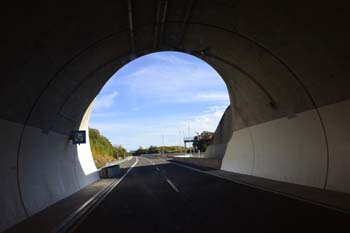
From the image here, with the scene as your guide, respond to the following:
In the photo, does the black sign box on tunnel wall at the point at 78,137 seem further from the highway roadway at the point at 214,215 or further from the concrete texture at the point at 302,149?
the concrete texture at the point at 302,149

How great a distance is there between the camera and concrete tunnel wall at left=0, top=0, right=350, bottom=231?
9383 millimetres

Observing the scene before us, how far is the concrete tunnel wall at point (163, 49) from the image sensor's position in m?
9.38

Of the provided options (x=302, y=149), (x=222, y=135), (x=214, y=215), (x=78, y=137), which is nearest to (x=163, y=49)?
(x=78, y=137)

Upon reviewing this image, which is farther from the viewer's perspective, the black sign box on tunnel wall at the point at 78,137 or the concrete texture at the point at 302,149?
the black sign box on tunnel wall at the point at 78,137

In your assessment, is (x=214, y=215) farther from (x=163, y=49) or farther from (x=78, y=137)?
(x=163, y=49)

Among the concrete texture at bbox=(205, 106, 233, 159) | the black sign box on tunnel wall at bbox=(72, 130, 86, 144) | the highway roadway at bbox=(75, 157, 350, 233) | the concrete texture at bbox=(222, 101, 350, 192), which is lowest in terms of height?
the highway roadway at bbox=(75, 157, 350, 233)

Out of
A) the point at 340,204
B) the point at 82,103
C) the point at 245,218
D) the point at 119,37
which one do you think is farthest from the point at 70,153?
the point at 340,204

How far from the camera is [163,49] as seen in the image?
61.2ft

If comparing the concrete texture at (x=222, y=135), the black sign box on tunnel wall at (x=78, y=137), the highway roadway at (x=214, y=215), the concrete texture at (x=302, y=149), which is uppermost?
the concrete texture at (x=222, y=135)

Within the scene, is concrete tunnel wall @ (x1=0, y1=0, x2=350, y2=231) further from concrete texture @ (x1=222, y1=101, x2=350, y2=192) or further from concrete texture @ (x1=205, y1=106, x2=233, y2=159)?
concrete texture @ (x1=205, y1=106, x2=233, y2=159)


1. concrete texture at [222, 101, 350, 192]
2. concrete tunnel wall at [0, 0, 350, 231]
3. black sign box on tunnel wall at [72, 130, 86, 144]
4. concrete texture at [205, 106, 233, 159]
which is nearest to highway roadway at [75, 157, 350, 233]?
concrete texture at [222, 101, 350, 192]

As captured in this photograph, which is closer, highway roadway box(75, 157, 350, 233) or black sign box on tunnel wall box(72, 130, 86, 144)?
highway roadway box(75, 157, 350, 233)

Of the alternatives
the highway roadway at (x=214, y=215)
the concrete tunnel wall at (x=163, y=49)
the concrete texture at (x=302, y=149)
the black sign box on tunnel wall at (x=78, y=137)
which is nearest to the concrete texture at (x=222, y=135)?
the concrete texture at (x=302, y=149)

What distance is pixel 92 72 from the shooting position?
15.6 metres
